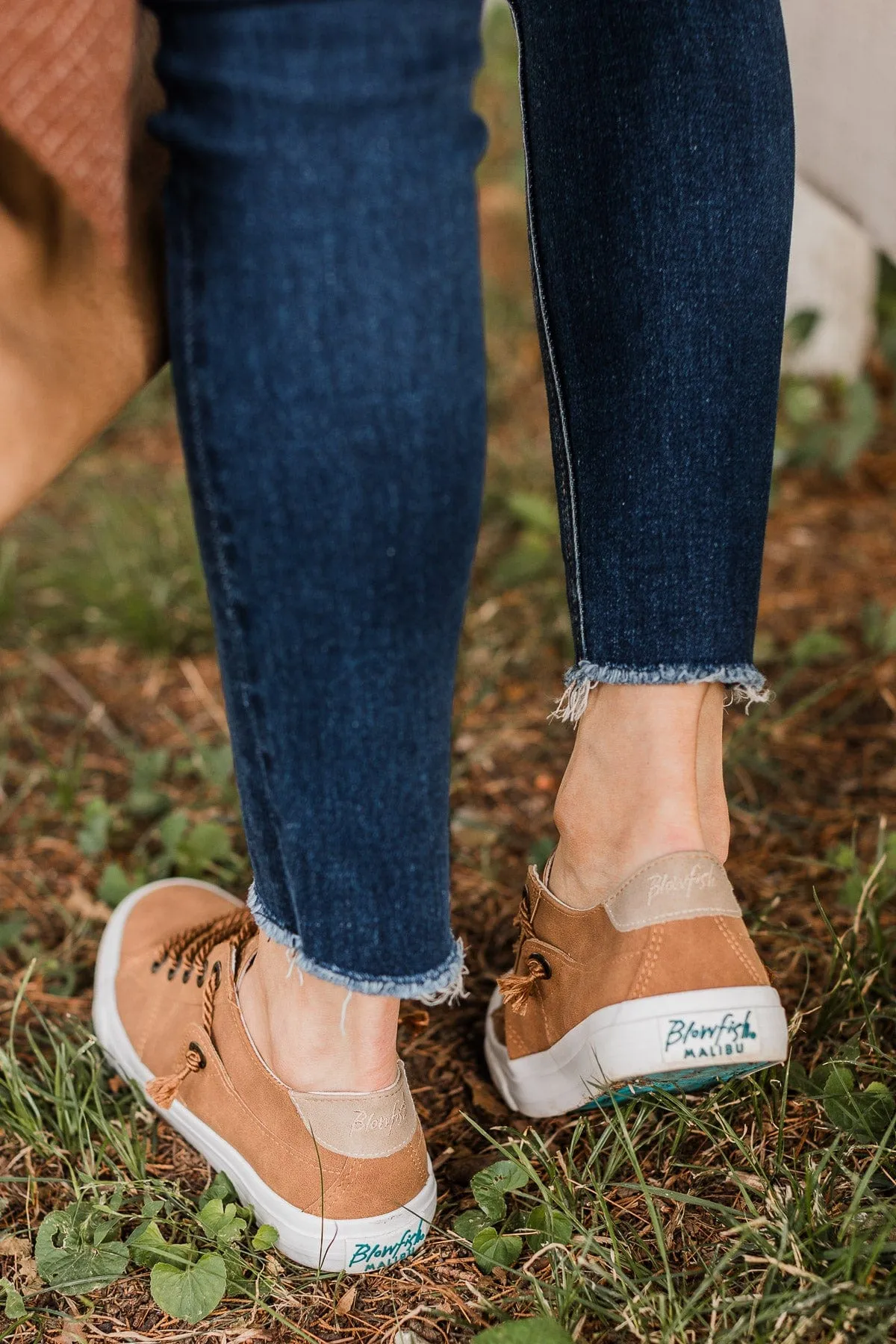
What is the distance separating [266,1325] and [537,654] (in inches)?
44.1

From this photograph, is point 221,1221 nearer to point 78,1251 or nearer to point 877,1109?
point 78,1251

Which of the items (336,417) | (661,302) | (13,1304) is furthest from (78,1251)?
(661,302)

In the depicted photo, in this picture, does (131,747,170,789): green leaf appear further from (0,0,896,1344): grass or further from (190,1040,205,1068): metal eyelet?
(190,1040,205,1068): metal eyelet

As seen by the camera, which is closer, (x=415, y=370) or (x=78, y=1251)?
(x=415, y=370)

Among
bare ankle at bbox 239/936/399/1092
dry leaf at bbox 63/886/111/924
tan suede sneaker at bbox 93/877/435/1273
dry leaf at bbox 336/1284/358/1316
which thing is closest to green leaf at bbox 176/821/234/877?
dry leaf at bbox 63/886/111/924

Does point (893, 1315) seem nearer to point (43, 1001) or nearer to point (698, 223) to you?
point (698, 223)

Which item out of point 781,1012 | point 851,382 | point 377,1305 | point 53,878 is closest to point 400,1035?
point 377,1305

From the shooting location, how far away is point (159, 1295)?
35.3 inches

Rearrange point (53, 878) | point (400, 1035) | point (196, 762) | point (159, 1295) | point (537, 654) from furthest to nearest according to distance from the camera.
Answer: point (537, 654) → point (196, 762) → point (53, 878) → point (400, 1035) → point (159, 1295)

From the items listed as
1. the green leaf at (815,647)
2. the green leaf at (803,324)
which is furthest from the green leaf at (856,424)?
the green leaf at (815,647)

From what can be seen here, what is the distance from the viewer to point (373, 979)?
0.78 m

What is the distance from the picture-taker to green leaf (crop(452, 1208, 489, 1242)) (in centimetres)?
95

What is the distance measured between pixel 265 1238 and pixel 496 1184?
0.19 metres

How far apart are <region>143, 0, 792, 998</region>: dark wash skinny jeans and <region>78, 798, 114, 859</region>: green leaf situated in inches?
27.3
